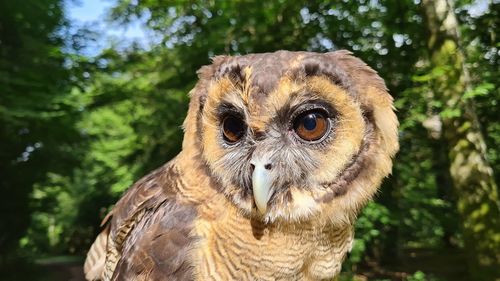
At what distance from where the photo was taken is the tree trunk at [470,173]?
5.35 meters

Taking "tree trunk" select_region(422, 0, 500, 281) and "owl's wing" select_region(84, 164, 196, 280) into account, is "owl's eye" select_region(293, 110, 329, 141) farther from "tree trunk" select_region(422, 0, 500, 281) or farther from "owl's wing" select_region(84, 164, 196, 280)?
"tree trunk" select_region(422, 0, 500, 281)

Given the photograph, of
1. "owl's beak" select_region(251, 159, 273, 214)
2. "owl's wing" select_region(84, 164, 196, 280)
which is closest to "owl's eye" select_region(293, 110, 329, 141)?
"owl's beak" select_region(251, 159, 273, 214)

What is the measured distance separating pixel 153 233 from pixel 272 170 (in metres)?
0.63

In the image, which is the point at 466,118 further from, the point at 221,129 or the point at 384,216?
the point at 221,129

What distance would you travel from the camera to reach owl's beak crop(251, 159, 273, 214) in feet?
5.82

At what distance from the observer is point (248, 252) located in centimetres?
190

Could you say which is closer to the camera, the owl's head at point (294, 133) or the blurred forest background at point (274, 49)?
the owl's head at point (294, 133)

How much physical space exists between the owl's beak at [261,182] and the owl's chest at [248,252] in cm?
18

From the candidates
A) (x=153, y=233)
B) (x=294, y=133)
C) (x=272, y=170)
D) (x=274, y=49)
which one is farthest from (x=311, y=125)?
(x=274, y=49)

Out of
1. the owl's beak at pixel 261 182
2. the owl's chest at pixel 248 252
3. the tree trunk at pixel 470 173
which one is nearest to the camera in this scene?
the owl's beak at pixel 261 182

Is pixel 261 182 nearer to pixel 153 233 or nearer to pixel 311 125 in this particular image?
pixel 311 125

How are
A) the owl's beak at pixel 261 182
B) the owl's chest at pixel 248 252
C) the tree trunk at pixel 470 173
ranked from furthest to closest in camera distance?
the tree trunk at pixel 470 173
the owl's chest at pixel 248 252
the owl's beak at pixel 261 182

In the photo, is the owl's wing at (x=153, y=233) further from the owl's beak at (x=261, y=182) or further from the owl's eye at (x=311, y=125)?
the owl's eye at (x=311, y=125)

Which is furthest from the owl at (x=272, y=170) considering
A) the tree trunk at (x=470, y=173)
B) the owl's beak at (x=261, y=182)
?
the tree trunk at (x=470, y=173)
